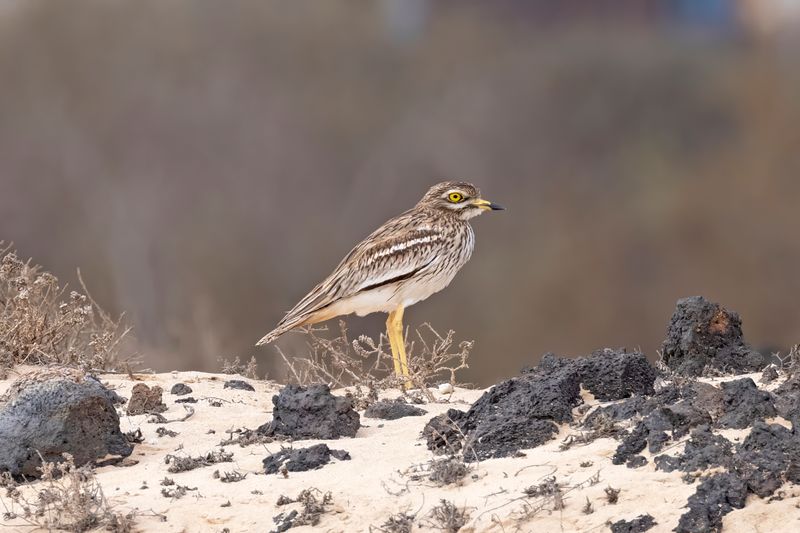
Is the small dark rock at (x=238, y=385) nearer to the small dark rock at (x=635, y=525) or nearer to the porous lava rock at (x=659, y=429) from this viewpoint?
the porous lava rock at (x=659, y=429)

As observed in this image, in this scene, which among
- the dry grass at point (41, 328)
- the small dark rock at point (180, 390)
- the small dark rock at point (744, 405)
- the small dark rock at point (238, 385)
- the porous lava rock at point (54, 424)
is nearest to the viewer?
the small dark rock at point (744, 405)

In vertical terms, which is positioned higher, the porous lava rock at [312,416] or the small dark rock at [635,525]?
the porous lava rock at [312,416]

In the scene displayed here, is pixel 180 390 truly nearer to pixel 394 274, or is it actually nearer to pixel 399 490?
pixel 394 274

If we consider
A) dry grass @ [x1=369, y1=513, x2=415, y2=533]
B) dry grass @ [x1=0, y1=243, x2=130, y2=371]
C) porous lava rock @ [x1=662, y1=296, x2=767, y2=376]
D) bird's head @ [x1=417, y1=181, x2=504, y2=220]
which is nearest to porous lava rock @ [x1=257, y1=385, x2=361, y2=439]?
dry grass @ [x1=369, y1=513, x2=415, y2=533]

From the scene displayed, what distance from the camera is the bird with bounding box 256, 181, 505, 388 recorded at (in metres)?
9.47

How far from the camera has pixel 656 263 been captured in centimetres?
3073

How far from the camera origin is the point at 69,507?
226 inches

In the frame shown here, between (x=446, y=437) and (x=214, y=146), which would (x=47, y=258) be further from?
(x=446, y=437)

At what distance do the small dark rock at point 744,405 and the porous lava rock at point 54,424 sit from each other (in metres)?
2.70

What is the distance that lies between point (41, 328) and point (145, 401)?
55.1 inches

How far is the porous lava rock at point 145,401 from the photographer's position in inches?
291

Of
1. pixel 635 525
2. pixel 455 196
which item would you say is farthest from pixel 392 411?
pixel 455 196

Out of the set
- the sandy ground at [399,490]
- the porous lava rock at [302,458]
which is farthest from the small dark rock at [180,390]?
the porous lava rock at [302,458]

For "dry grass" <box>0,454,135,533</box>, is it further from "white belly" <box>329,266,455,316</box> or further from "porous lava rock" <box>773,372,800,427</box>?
"white belly" <box>329,266,455,316</box>
